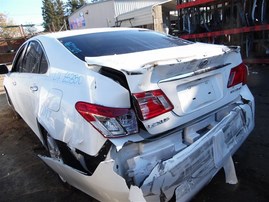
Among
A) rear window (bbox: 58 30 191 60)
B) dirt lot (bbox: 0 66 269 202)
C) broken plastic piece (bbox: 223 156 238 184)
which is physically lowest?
dirt lot (bbox: 0 66 269 202)

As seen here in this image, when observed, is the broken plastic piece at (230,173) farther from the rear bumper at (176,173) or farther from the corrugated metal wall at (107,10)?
the corrugated metal wall at (107,10)

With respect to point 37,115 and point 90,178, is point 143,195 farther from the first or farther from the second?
point 37,115

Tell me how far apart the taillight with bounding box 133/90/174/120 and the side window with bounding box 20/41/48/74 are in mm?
1439

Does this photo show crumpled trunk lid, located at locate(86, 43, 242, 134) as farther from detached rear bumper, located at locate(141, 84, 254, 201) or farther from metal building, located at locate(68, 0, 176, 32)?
metal building, located at locate(68, 0, 176, 32)

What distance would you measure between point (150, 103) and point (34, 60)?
2.09m

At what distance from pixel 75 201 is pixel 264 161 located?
2046 millimetres

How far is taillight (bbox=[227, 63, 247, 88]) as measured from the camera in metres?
2.72

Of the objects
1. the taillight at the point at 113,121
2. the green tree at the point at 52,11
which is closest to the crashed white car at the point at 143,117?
the taillight at the point at 113,121

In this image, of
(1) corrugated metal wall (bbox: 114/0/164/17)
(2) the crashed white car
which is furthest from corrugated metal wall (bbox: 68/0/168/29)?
(2) the crashed white car

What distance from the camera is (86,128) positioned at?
7.09 ft

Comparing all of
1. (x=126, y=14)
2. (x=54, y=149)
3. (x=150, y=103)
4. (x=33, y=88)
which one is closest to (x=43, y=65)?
(x=33, y=88)

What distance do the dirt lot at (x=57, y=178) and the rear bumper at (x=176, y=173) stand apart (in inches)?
17.0

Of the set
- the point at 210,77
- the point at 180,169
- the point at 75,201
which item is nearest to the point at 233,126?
the point at 210,77

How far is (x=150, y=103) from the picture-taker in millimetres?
2078
